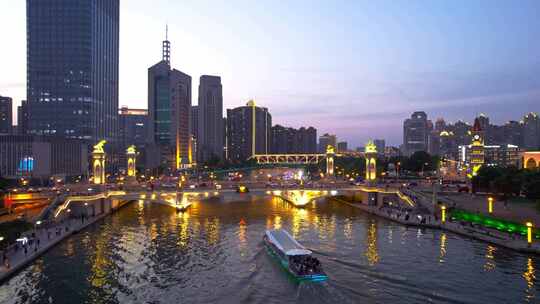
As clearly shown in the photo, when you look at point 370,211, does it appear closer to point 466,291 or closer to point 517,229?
point 517,229

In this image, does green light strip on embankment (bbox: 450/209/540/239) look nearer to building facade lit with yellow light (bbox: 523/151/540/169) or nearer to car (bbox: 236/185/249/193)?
car (bbox: 236/185/249/193)

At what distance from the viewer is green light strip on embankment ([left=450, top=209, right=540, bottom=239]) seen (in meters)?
62.2

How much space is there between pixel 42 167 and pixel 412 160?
424 ft

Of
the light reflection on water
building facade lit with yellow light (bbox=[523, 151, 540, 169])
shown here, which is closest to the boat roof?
the light reflection on water

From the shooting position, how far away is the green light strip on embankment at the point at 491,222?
62166mm

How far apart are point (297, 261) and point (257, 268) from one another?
6.43 m

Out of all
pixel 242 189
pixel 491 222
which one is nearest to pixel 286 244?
pixel 491 222

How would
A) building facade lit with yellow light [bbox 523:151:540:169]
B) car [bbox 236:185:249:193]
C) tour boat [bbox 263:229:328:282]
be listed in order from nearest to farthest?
tour boat [bbox 263:229:328:282]
car [bbox 236:185:249:193]
building facade lit with yellow light [bbox 523:151:540:169]

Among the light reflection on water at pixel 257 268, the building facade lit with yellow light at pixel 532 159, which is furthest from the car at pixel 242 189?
the building facade lit with yellow light at pixel 532 159

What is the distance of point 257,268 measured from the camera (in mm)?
50125

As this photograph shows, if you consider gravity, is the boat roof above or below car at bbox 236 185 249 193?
below

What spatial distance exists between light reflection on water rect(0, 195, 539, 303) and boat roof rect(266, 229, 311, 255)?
2.02m

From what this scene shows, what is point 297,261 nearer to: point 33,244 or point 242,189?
point 33,244

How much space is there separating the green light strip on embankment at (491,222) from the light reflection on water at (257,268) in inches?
211
